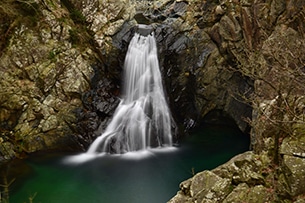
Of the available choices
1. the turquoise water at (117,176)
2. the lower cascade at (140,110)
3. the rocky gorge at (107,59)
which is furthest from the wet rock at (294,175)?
the lower cascade at (140,110)

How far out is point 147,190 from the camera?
43.7ft

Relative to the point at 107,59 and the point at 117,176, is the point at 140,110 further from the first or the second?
the point at 117,176

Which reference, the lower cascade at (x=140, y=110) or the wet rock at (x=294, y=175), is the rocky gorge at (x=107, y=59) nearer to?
the lower cascade at (x=140, y=110)

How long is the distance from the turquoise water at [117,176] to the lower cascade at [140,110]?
0.93 meters

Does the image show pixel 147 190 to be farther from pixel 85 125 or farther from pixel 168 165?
pixel 85 125

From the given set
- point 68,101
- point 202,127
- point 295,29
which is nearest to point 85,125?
point 68,101

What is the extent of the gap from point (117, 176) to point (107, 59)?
837cm

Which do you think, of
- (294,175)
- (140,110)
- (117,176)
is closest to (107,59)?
(140,110)

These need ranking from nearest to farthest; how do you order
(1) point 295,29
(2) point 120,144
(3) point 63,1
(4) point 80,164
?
(1) point 295,29, (4) point 80,164, (2) point 120,144, (3) point 63,1

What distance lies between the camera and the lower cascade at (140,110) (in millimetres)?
16886

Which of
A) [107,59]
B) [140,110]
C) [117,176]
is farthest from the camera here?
[107,59]

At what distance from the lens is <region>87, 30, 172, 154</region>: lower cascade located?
16.9 m

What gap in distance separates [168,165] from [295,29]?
9503 mm

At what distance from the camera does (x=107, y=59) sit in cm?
1883
